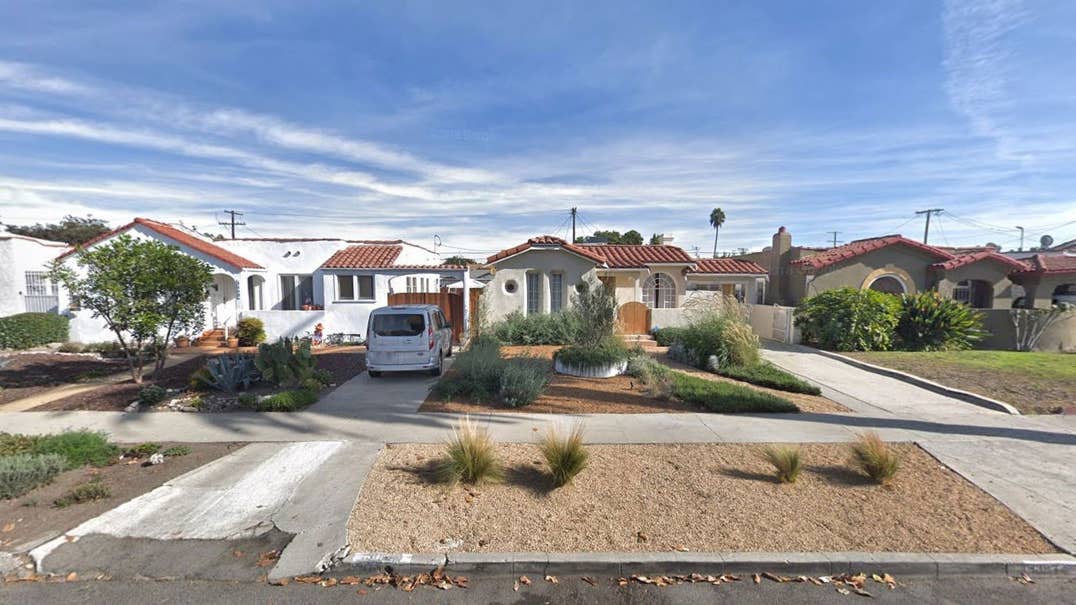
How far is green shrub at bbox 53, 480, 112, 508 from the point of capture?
4520 millimetres

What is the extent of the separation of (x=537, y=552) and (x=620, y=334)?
8.14 meters

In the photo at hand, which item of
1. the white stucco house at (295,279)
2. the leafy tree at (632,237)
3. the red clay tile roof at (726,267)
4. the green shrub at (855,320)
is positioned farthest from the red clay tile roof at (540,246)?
the leafy tree at (632,237)

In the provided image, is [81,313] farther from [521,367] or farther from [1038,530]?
[1038,530]

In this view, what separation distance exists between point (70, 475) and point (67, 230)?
47286mm

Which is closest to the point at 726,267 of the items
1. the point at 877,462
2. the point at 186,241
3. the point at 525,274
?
the point at 525,274

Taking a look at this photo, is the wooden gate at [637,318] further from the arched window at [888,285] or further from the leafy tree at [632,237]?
the leafy tree at [632,237]

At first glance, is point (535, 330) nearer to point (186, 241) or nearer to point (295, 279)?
point (295, 279)

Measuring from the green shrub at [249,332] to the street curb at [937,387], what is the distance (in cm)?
1881

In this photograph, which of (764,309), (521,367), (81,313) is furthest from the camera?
(764,309)

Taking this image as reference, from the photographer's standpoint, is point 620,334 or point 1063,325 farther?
point 1063,325

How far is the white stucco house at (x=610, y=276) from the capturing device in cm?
1750

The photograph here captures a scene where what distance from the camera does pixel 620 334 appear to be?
11.4 metres

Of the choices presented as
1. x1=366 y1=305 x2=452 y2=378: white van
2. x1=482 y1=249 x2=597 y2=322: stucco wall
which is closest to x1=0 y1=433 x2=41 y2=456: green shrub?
x1=366 y1=305 x2=452 y2=378: white van

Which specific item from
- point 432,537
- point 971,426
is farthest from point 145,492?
point 971,426
